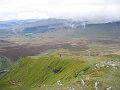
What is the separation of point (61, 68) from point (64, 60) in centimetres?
829

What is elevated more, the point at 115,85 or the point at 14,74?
the point at 115,85

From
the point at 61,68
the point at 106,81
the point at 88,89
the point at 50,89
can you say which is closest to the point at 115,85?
the point at 106,81

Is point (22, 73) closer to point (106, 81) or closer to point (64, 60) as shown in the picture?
point (64, 60)

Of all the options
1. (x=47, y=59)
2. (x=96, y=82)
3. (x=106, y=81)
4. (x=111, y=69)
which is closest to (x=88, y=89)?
(x=96, y=82)

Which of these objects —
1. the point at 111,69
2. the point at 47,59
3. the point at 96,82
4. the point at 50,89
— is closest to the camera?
the point at 50,89

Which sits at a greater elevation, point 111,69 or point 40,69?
point 111,69

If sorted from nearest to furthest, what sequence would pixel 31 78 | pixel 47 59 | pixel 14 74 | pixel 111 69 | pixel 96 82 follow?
pixel 96 82
pixel 111 69
pixel 31 78
pixel 47 59
pixel 14 74

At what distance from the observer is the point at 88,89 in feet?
171

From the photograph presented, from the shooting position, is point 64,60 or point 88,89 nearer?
point 88,89

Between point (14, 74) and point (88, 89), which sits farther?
point (14, 74)

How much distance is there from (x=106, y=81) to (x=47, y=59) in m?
108

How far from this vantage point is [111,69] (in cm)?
7688

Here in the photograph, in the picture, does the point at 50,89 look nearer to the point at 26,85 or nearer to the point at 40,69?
the point at 26,85

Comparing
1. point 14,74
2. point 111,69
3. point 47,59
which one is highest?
point 111,69
